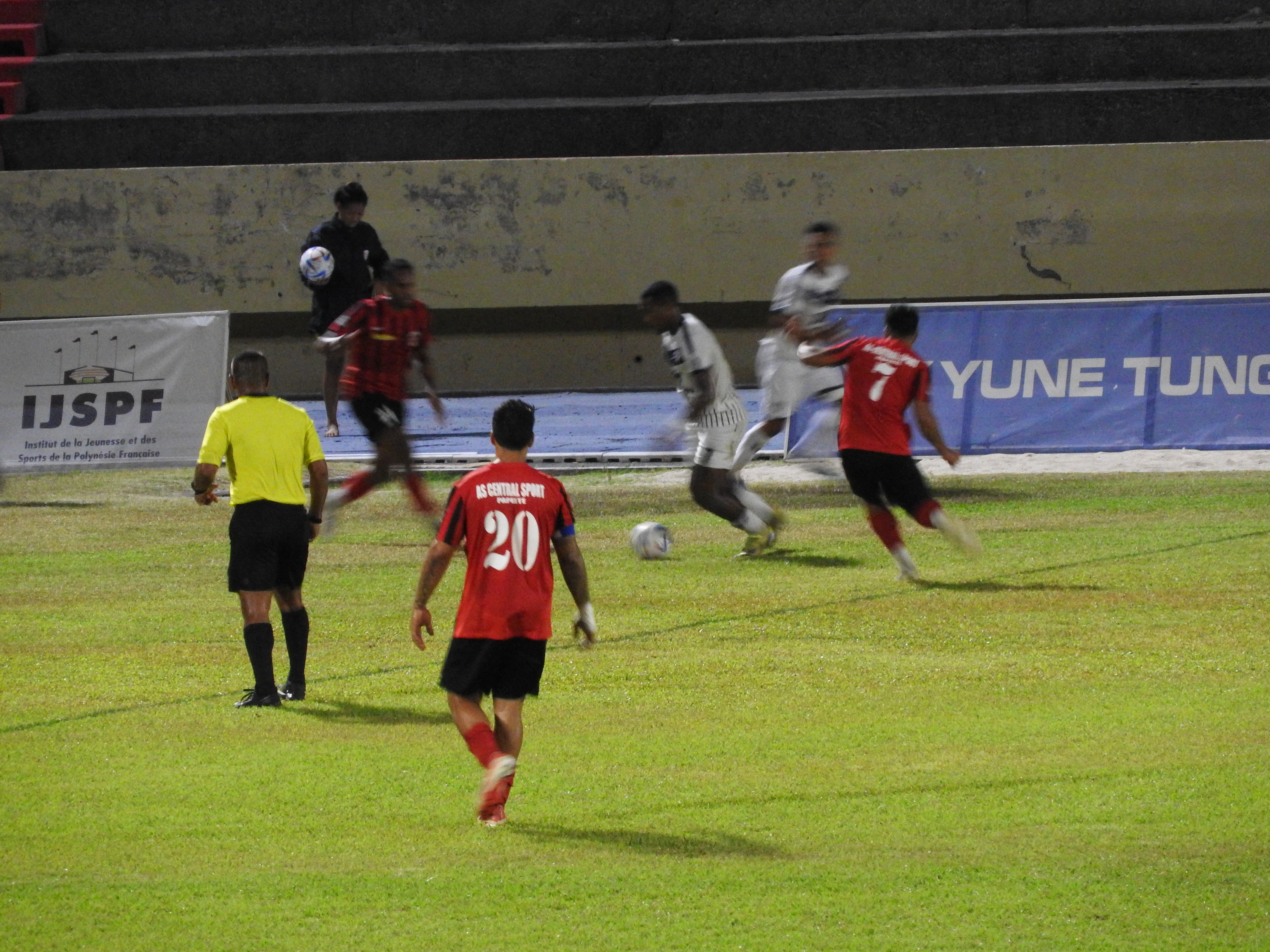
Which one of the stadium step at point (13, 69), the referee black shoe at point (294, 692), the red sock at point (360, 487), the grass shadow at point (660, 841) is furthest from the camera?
the stadium step at point (13, 69)

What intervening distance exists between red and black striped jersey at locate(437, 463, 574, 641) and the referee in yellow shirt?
2.31m

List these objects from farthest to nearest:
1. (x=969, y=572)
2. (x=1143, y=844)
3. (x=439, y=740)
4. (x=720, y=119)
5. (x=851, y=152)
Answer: (x=720, y=119)
(x=851, y=152)
(x=969, y=572)
(x=439, y=740)
(x=1143, y=844)

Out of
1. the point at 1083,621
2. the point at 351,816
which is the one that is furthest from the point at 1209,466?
the point at 351,816

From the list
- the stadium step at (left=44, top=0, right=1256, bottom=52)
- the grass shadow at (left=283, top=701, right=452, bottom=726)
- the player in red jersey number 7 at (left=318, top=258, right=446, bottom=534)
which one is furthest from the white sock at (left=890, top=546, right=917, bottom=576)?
the stadium step at (left=44, top=0, right=1256, bottom=52)

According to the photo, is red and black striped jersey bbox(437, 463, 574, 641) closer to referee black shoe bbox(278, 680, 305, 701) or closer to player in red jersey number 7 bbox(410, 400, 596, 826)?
player in red jersey number 7 bbox(410, 400, 596, 826)

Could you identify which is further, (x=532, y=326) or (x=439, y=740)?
(x=532, y=326)

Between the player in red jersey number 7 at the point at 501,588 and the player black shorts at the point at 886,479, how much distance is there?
512 cm

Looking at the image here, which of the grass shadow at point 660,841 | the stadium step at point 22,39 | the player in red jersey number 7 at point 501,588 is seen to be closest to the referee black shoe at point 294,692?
the player in red jersey number 7 at point 501,588

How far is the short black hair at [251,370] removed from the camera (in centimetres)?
838

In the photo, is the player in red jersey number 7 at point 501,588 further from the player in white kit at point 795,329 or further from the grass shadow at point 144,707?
the player in white kit at point 795,329

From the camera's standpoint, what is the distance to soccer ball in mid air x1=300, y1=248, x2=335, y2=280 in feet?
47.3

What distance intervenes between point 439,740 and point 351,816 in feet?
4.09

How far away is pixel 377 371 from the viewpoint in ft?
40.3

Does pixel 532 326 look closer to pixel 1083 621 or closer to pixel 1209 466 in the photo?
pixel 1209 466
